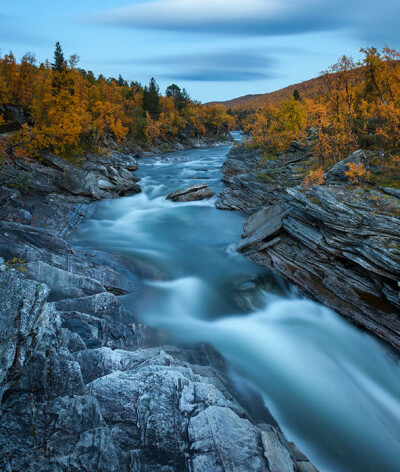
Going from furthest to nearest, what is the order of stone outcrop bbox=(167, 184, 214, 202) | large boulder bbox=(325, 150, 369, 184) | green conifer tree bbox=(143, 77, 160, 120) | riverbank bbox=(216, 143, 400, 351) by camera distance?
green conifer tree bbox=(143, 77, 160, 120) → stone outcrop bbox=(167, 184, 214, 202) → large boulder bbox=(325, 150, 369, 184) → riverbank bbox=(216, 143, 400, 351)

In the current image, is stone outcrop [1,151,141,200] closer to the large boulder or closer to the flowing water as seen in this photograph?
the flowing water

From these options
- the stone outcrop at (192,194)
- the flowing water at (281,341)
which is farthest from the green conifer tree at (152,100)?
the flowing water at (281,341)

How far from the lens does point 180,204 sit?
81.7 feet

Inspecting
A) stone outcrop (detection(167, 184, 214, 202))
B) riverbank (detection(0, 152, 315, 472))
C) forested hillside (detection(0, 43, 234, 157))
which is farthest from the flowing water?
forested hillside (detection(0, 43, 234, 157))

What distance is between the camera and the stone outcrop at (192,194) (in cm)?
2552

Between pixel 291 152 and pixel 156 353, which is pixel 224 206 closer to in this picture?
pixel 291 152

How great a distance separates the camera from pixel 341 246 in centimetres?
1091

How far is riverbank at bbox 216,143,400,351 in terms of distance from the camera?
965 centimetres

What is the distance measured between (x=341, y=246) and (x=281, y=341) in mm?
4432

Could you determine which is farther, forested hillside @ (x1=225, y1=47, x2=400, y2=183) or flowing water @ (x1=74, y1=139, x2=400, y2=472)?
forested hillside @ (x1=225, y1=47, x2=400, y2=183)

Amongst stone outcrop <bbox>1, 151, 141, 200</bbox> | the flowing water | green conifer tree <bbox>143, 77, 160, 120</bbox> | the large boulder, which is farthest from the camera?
green conifer tree <bbox>143, 77, 160, 120</bbox>

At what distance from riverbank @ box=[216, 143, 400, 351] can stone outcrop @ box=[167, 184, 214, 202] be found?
9.91 meters

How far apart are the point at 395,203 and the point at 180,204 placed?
17054 millimetres

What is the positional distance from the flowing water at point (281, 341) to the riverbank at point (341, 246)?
0.72 m
